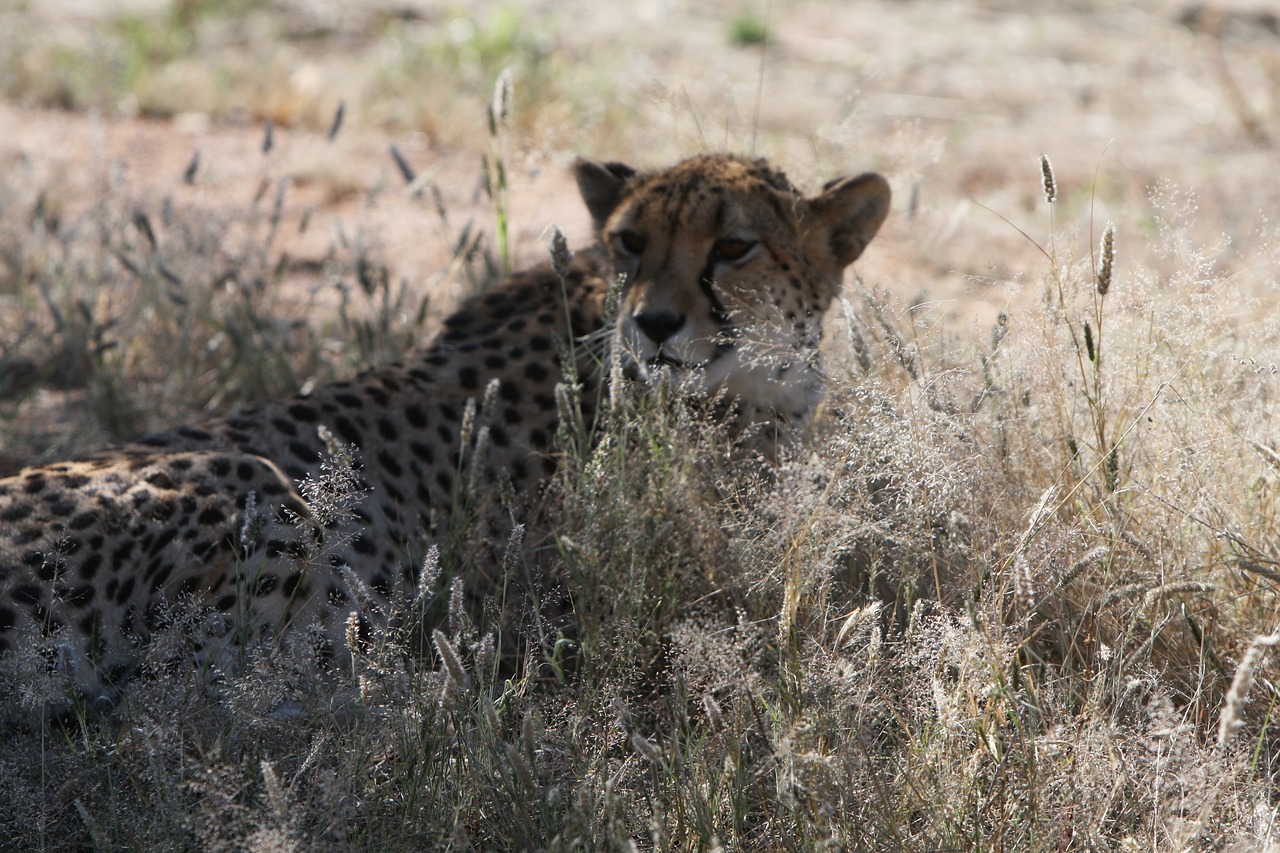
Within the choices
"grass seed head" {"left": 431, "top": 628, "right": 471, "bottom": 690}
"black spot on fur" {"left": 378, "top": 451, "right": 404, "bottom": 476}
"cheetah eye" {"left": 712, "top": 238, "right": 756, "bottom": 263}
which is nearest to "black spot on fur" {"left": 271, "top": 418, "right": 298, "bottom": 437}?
"black spot on fur" {"left": 378, "top": 451, "right": 404, "bottom": 476}

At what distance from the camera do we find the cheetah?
2639 mm

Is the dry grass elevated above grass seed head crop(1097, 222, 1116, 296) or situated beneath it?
situated beneath

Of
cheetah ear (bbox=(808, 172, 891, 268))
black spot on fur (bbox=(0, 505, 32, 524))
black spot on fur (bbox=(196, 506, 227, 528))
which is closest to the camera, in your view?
black spot on fur (bbox=(0, 505, 32, 524))

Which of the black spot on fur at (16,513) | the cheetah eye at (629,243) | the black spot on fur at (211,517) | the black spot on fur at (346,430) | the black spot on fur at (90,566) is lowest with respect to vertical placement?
the black spot on fur at (90,566)

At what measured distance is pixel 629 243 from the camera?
334 cm

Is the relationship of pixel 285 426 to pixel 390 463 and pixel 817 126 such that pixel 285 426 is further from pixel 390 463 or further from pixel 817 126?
pixel 817 126

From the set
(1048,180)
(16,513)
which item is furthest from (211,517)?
(1048,180)

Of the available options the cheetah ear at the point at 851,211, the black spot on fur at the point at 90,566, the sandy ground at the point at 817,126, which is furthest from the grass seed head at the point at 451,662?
the sandy ground at the point at 817,126

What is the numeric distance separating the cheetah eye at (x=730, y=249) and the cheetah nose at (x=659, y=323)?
0.26 meters

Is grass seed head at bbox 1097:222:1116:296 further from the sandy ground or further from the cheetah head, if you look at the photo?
the sandy ground

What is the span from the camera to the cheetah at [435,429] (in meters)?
2.64

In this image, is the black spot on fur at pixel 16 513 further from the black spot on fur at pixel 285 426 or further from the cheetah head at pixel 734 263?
the cheetah head at pixel 734 263

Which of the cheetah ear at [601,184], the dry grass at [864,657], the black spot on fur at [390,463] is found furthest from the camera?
the cheetah ear at [601,184]

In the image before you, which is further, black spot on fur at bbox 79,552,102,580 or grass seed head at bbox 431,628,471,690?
black spot on fur at bbox 79,552,102,580
